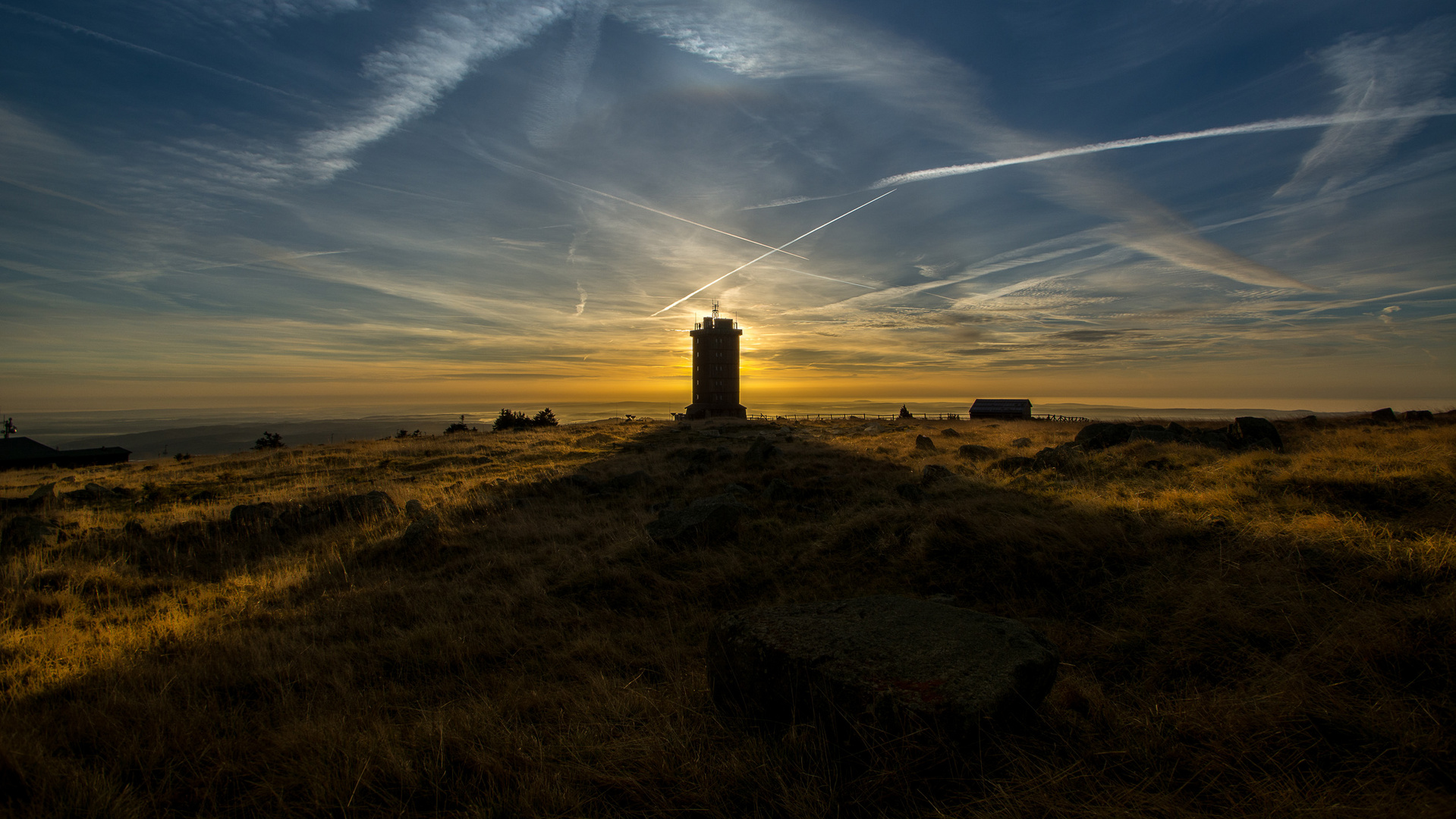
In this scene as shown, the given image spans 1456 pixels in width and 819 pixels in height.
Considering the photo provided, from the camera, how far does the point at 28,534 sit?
11102 mm

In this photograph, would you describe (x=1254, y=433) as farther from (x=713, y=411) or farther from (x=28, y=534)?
(x=713, y=411)

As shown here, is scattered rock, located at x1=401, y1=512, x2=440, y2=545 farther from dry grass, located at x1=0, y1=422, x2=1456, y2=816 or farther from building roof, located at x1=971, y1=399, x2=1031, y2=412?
building roof, located at x1=971, y1=399, x2=1031, y2=412

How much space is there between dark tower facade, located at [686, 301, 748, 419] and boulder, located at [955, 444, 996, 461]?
48985 millimetres

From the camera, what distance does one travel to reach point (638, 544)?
32.6 ft

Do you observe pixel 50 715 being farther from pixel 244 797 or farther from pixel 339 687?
pixel 244 797

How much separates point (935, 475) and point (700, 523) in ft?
20.2

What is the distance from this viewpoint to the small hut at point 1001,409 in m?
60.3

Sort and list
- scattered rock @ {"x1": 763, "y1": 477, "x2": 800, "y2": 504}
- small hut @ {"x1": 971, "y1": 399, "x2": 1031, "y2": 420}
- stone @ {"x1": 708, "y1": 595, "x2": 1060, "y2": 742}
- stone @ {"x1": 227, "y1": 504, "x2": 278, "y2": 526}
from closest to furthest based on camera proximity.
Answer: stone @ {"x1": 708, "y1": 595, "x2": 1060, "y2": 742}
stone @ {"x1": 227, "y1": 504, "x2": 278, "y2": 526}
scattered rock @ {"x1": 763, "y1": 477, "x2": 800, "y2": 504}
small hut @ {"x1": 971, "y1": 399, "x2": 1031, "y2": 420}

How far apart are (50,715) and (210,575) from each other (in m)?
6.16


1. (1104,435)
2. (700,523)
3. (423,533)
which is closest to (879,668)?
(700,523)

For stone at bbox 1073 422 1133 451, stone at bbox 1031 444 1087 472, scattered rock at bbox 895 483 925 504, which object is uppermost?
stone at bbox 1073 422 1133 451

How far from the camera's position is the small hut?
6031 cm

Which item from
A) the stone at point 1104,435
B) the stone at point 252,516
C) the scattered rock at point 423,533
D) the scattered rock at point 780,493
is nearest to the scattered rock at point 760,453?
the scattered rock at point 780,493

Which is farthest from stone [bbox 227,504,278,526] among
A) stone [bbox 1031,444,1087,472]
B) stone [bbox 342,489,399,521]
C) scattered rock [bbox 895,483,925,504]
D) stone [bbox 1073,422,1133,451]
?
stone [bbox 1073,422,1133,451]
